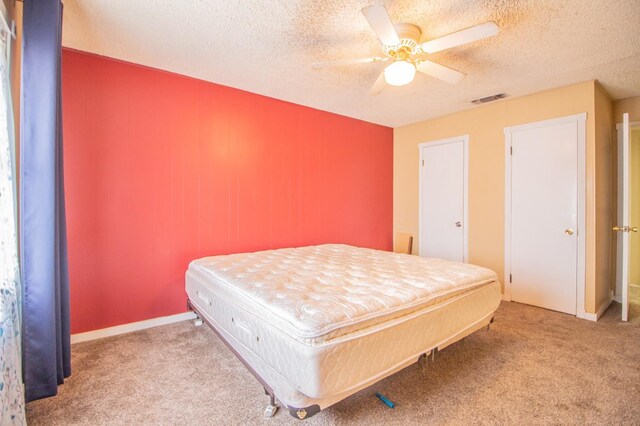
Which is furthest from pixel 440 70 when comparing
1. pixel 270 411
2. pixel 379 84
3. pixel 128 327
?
pixel 128 327

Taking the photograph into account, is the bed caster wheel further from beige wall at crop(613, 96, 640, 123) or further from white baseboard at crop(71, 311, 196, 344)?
beige wall at crop(613, 96, 640, 123)

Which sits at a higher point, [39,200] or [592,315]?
[39,200]

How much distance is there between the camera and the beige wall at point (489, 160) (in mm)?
3064

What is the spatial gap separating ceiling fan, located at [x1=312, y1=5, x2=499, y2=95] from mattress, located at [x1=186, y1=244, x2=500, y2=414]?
144 cm

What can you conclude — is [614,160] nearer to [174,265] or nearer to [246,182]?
[246,182]

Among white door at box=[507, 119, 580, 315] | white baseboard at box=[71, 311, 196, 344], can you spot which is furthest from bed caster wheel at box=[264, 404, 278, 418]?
white door at box=[507, 119, 580, 315]

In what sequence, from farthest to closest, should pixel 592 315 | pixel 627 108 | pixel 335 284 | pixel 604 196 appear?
1. pixel 627 108
2. pixel 604 196
3. pixel 592 315
4. pixel 335 284

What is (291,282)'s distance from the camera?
2.03m

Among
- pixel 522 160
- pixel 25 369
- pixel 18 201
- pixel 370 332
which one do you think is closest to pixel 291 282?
pixel 370 332

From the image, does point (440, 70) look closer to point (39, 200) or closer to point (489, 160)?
point (489, 160)

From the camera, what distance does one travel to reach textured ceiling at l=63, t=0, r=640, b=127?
194 cm

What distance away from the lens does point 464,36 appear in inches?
73.0

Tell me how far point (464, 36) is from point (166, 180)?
8.81ft

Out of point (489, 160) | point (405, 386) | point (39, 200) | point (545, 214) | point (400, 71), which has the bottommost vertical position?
point (405, 386)
